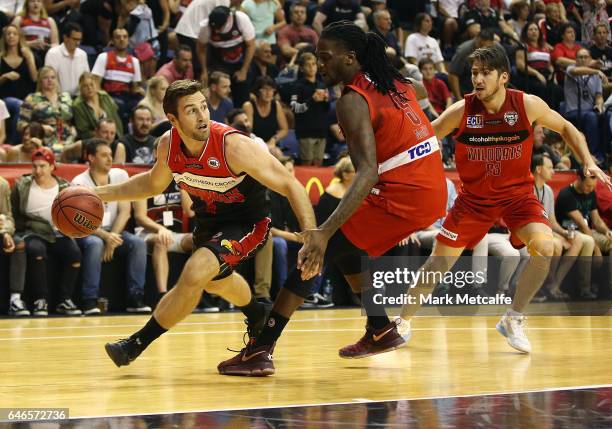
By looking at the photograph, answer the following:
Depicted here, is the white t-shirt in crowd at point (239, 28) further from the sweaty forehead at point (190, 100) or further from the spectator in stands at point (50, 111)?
the sweaty forehead at point (190, 100)

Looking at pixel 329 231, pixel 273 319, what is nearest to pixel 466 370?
pixel 273 319

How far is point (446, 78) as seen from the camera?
15.1 m

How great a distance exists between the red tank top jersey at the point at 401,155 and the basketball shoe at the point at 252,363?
1046 mm

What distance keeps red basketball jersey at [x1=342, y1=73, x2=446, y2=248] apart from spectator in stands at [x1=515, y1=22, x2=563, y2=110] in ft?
31.7

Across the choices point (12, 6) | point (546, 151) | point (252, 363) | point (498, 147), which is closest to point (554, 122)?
point (498, 147)

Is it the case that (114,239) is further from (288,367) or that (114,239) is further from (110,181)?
(288,367)

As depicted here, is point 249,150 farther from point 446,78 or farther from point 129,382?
point 446,78

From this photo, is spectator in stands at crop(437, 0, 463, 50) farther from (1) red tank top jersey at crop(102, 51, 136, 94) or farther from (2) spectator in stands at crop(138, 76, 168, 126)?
(2) spectator in stands at crop(138, 76, 168, 126)

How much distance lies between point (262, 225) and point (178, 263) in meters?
5.10

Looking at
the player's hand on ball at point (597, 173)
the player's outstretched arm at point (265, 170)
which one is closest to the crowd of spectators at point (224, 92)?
the player's hand on ball at point (597, 173)

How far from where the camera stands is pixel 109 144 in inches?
441

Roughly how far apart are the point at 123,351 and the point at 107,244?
15.5 ft

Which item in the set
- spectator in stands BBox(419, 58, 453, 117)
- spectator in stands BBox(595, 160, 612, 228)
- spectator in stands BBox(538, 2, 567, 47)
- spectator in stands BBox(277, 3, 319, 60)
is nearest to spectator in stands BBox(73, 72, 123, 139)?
spectator in stands BBox(277, 3, 319, 60)

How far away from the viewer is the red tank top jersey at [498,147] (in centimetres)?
698
